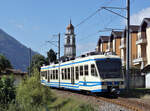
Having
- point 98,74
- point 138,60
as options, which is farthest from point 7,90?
point 138,60

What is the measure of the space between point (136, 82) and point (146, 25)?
1234 cm

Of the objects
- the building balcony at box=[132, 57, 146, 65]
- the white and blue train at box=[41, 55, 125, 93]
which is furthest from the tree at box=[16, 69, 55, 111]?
the building balcony at box=[132, 57, 146, 65]

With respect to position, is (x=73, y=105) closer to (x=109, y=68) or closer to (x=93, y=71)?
(x=93, y=71)

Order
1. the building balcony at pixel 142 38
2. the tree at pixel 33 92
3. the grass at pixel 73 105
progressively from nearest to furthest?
the grass at pixel 73 105 → the tree at pixel 33 92 → the building balcony at pixel 142 38

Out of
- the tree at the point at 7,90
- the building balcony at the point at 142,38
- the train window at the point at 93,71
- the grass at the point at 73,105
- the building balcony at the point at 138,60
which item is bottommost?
the grass at the point at 73,105

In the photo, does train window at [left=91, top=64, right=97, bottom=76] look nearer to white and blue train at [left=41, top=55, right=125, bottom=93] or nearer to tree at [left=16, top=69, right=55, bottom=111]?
white and blue train at [left=41, top=55, right=125, bottom=93]

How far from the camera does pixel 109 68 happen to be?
59.4 ft

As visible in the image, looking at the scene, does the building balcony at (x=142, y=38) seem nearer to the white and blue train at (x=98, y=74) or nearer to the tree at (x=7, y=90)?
the white and blue train at (x=98, y=74)

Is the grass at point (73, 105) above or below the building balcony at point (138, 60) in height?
below

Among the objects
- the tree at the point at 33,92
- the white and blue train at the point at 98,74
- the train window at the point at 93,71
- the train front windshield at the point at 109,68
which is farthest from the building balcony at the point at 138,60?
the tree at the point at 33,92

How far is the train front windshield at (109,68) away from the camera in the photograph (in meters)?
17.8

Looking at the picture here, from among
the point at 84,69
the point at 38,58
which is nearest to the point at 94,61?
the point at 84,69

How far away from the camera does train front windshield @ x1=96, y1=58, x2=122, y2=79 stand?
58.4ft

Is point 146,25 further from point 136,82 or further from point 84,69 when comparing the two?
point 84,69
